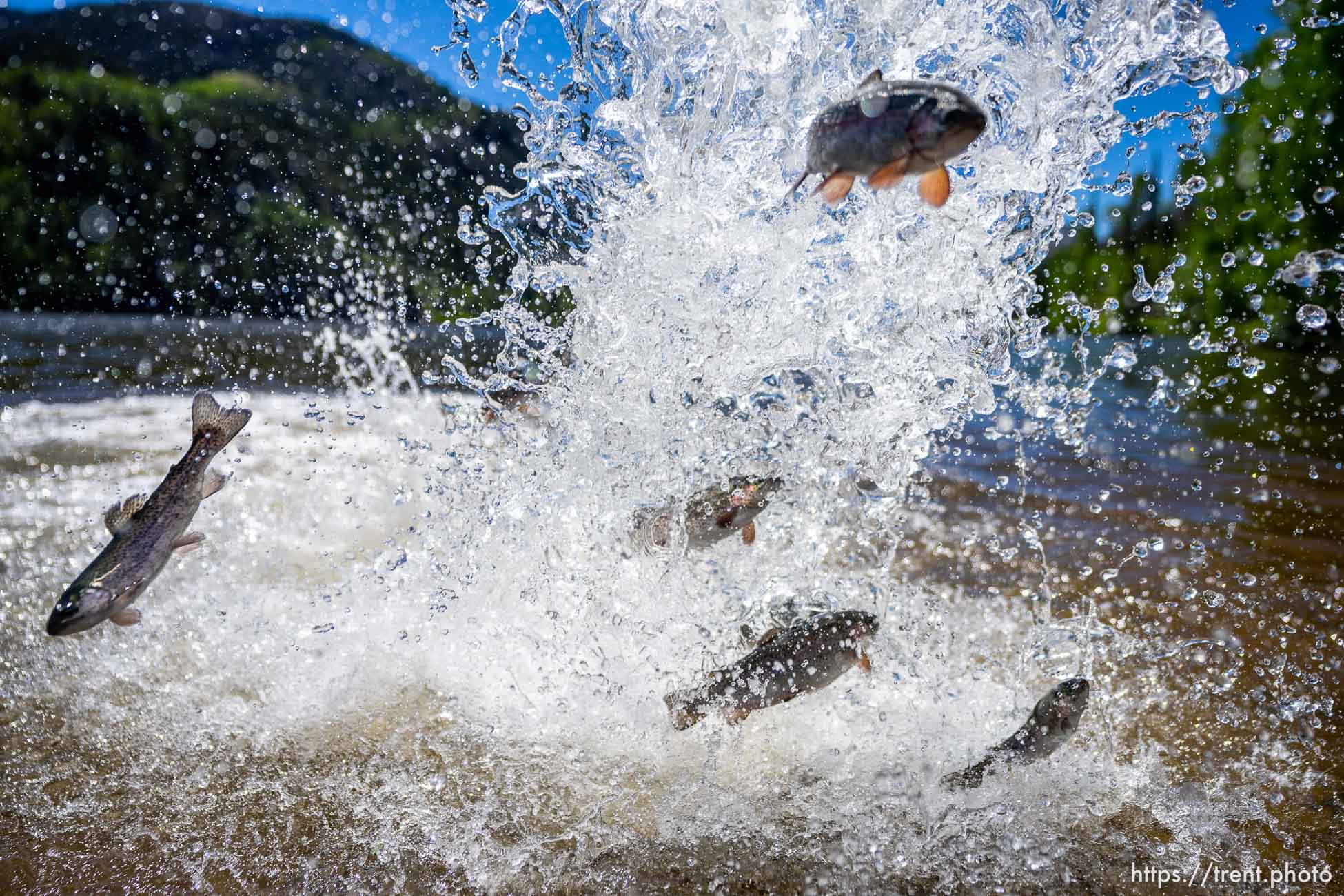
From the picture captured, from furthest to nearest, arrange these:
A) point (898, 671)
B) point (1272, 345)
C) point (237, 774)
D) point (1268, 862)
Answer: point (1272, 345) → point (898, 671) → point (237, 774) → point (1268, 862)

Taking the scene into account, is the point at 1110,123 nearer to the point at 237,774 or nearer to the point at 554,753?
the point at 554,753

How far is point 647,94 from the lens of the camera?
5141mm

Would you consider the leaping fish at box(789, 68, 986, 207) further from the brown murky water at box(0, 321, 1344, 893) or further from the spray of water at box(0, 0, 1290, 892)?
the brown murky water at box(0, 321, 1344, 893)

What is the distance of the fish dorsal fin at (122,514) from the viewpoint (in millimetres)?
3373

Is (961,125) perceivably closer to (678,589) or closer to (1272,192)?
(678,589)

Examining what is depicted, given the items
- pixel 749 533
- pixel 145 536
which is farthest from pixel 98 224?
pixel 749 533

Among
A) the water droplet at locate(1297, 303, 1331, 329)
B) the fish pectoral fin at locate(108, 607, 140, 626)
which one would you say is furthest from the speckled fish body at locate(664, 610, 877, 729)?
the water droplet at locate(1297, 303, 1331, 329)

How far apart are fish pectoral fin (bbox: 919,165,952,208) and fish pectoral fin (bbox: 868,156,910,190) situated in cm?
13

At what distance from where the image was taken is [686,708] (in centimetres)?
357

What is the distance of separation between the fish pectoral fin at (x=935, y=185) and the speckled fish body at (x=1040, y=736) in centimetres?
210

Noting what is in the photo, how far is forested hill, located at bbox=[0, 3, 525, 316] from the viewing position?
2687 inches

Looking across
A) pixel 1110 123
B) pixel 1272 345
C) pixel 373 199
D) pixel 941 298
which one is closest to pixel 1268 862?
pixel 941 298

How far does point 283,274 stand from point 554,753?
306 ft

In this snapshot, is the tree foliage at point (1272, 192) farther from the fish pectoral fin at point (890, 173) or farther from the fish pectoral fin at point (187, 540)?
the fish pectoral fin at point (187, 540)
